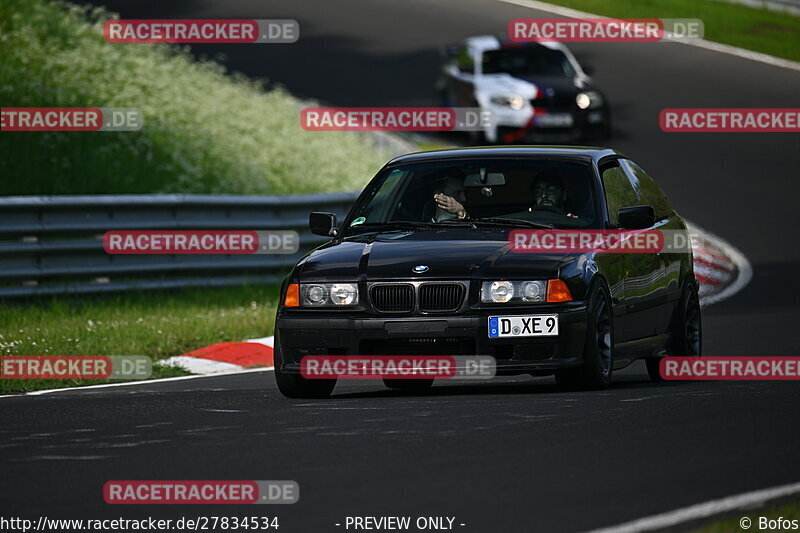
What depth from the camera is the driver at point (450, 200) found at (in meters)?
11.1

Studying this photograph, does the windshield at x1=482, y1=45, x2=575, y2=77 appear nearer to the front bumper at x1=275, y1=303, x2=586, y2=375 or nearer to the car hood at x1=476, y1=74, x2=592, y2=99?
the car hood at x1=476, y1=74, x2=592, y2=99

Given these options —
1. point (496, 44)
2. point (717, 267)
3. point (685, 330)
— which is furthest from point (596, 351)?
point (496, 44)

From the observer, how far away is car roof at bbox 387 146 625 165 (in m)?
11.3

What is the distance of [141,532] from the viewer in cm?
641

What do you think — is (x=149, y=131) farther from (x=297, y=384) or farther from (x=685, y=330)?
(x=297, y=384)

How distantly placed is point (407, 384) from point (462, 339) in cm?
168

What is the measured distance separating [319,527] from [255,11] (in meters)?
29.4

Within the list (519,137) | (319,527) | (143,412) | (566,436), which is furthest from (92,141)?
(319,527)

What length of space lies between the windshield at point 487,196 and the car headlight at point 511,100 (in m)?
14.2

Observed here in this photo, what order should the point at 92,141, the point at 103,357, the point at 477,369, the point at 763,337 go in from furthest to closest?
1. the point at 92,141
2. the point at 763,337
3. the point at 103,357
4. the point at 477,369

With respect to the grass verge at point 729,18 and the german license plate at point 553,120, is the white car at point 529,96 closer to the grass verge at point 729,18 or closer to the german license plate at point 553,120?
the german license plate at point 553,120

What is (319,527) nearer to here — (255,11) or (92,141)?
(92,141)

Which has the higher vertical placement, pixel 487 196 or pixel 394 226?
pixel 487 196

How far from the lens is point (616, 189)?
1151 centimetres
